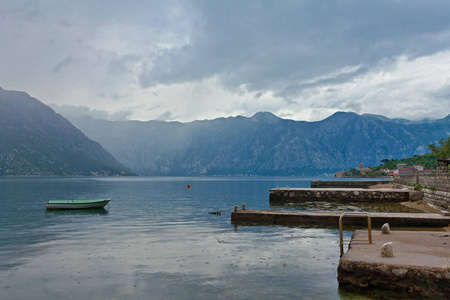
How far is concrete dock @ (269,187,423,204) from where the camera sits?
63875 mm

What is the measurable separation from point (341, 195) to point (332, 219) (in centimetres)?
3661

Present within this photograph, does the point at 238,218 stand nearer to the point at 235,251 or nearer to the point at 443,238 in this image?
the point at 235,251

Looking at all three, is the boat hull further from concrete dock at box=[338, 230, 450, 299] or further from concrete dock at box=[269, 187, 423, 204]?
concrete dock at box=[338, 230, 450, 299]

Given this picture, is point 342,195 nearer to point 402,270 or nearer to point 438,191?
point 438,191

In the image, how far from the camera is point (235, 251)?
25.3 m

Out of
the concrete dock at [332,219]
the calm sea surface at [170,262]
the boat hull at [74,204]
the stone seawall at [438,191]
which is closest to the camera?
the calm sea surface at [170,262]

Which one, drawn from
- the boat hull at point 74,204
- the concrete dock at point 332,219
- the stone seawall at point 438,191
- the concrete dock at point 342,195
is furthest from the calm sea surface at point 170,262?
the concrete dock at point 342,195

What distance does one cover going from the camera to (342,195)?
70375 millimetres

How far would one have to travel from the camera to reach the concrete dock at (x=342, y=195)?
63.9 m

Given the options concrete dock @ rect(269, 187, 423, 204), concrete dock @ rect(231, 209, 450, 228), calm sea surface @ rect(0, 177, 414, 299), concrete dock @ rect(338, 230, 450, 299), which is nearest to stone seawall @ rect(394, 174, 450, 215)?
concrete dock @ rect(231, 209, 450, 228)

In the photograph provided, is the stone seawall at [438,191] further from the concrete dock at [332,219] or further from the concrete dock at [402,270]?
the concrete dock at [402,270]

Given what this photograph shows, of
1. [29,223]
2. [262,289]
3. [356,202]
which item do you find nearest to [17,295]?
[262,289]

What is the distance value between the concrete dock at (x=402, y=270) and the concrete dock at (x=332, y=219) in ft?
54.0

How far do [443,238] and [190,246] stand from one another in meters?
16.8
